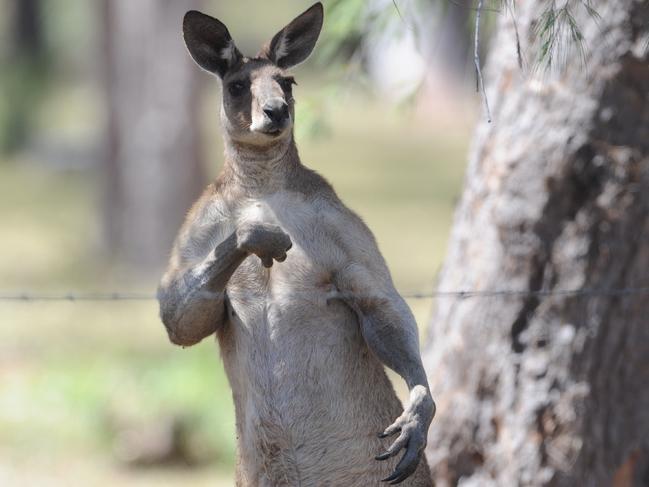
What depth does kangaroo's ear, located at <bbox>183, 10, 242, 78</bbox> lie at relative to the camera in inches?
164

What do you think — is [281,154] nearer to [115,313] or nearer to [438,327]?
[438,327]

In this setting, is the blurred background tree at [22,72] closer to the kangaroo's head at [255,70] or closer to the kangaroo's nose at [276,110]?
the kangaroo's head at [255,70]

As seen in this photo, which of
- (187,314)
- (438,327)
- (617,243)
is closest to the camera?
(187,314)

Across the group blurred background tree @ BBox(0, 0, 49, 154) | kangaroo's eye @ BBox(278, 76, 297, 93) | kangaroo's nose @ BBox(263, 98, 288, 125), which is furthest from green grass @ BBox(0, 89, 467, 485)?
kangaroo's nose @ BBox(263, 98, 288, 125)

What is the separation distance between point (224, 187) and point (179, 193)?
26.5 feet

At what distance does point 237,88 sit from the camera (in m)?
4.17

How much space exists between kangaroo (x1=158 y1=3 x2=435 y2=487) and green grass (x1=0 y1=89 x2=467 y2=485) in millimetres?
1506

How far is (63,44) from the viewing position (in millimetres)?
28297

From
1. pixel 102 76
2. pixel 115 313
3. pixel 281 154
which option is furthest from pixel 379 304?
pixel 102 76

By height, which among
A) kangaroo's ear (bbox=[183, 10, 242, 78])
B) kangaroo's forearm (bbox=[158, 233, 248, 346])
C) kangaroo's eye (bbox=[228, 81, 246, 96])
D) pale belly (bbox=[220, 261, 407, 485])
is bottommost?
pale belly (bbox=[220, 261, 407, 485])

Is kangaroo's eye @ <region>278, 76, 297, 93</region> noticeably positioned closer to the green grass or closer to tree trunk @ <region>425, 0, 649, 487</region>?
tree trunk @ <region>425, 0, 649, 487</region>

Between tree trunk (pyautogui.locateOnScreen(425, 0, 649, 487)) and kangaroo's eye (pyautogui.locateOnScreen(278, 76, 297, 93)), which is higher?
kangaroo's eye (pyautogui.locateOnScreen(278, 76, 297, 93))

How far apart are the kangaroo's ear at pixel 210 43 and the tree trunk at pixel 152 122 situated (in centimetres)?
780

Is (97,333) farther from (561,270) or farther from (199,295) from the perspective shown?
(199,295)
